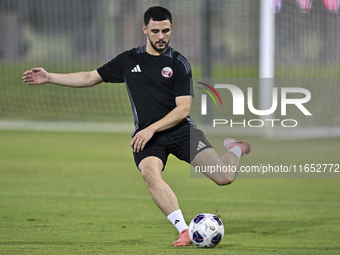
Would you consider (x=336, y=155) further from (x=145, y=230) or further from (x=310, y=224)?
(x=145, y=230)

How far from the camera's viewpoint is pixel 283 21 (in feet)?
61.6

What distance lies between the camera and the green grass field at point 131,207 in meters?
6.34

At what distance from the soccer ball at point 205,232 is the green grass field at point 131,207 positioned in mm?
112

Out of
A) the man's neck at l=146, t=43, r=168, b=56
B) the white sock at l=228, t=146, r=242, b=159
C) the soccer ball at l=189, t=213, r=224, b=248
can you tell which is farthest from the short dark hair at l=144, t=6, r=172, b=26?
the soccer ball at l=189, t=213, r=224, b=248

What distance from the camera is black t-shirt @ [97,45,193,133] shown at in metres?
6.76

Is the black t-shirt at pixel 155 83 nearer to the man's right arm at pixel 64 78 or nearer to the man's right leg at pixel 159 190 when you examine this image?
the man's right arm at pixel 64 78

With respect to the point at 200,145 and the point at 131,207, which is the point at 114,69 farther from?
the point at 131,207

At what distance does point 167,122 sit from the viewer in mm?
6598

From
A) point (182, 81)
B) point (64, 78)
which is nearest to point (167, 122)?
point (182, 81)

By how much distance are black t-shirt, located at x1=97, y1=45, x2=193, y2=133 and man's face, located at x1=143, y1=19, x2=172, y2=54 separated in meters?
0.19

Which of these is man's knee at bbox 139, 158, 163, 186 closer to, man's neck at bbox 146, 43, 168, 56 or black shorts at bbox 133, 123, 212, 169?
black shorts at bbox 133, 123, 212, 169

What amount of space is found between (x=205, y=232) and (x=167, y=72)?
6.34 ft

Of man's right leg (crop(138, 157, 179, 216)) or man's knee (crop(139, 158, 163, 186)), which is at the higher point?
man's knee (crop(139, 158, 163, 186))

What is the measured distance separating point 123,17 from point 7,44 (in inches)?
210
